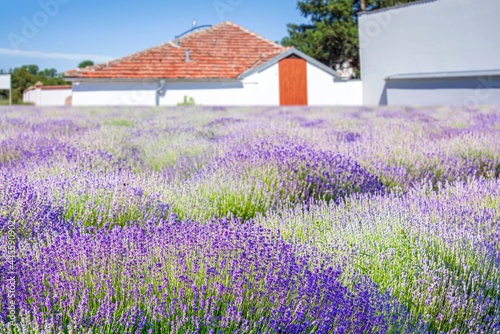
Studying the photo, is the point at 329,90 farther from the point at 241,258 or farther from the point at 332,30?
the point at 241,258

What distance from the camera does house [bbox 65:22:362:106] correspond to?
992 inches

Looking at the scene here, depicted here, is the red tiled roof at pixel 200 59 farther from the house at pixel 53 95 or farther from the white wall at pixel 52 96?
the white wall at pixel 52 96

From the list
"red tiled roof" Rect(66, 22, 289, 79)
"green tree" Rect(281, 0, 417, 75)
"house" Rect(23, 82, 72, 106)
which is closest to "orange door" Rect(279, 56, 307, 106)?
"red tiled roof" Rect(66, 22, 289, 79)

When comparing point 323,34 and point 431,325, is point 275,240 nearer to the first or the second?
point 431,325

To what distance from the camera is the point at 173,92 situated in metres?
26.0

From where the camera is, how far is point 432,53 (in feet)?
78.0

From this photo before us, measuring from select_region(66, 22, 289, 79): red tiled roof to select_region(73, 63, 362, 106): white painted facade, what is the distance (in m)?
0.45

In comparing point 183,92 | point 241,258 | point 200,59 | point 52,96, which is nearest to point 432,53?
point 200,59

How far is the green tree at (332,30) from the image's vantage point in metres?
36.2

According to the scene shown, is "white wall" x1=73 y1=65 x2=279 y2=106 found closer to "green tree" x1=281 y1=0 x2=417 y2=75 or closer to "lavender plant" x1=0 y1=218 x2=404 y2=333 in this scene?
"green tree" x1=281 y1=0 x2=417 y2=75

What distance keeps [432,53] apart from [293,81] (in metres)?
7.41

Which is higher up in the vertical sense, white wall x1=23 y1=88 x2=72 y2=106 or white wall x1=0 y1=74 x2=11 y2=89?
white wall x1=0 y1=74 x2=11 y2=89

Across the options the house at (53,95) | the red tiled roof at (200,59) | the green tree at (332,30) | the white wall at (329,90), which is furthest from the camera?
the house at (53,95)

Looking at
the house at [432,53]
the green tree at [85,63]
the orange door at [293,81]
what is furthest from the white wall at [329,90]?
the green tree at [85,63]
